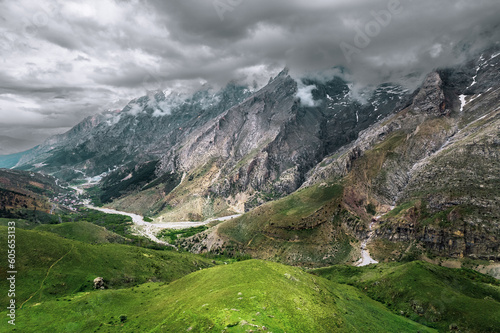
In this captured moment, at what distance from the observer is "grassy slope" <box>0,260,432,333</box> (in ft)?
147

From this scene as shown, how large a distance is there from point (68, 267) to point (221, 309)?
243 ft

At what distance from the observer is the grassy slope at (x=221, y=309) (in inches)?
1764

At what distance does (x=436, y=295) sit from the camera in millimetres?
93375

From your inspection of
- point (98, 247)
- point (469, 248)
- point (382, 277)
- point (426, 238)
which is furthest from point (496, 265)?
point (98, 247)

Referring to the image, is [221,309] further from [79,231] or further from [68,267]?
[79,231]

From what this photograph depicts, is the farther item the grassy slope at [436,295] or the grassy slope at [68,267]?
the grassy slope at [436,295]

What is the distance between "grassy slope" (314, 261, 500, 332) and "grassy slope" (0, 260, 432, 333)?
11.6 meters

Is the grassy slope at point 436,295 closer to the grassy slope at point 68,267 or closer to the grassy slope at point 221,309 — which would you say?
the grassy slope at point 221,309

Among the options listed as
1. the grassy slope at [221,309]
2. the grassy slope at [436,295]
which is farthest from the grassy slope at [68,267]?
the grassy slope at [436,295]

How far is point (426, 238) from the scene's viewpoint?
603ft

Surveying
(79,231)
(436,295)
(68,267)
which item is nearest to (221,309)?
(68,267)

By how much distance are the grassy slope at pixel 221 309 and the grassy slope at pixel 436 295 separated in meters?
11.6

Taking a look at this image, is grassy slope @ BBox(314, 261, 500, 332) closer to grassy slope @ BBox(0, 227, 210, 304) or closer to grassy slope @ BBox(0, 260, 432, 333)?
grassy slope @ BBox(0, 260, 432, 333)

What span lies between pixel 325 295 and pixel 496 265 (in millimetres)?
149515
